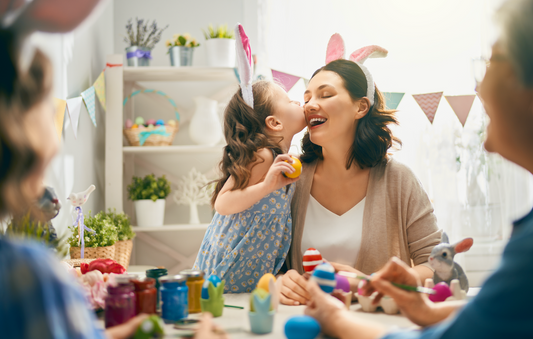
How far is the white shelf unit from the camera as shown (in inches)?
108

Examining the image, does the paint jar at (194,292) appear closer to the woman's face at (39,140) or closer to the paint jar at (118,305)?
the paint jar at (118,305)

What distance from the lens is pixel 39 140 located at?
49 cm

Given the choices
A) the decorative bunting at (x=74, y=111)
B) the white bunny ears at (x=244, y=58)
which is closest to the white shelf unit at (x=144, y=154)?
the decorative bunting at (x=74, y=111)

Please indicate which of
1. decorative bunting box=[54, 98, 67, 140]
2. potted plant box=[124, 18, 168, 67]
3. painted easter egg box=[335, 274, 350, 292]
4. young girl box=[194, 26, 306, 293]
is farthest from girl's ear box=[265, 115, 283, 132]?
potted plant box=[124, 18, 168, 67]

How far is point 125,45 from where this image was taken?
3.19 m

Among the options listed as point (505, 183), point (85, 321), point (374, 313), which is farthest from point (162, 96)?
point (85, 321)

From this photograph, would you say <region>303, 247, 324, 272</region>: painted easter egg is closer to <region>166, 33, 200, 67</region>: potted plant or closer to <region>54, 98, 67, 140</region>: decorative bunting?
<region>54, 98, 67, 140</region>: decorative bunting

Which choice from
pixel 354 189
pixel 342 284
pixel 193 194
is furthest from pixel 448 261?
pixel 193 194

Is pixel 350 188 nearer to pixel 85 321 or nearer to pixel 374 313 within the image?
pixel 374 313

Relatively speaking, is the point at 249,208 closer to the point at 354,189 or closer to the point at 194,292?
the point at 354,189

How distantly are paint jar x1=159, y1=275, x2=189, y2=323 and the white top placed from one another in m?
0.68

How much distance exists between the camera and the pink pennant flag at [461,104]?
2652 mm

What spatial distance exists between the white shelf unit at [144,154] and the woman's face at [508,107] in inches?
91.7

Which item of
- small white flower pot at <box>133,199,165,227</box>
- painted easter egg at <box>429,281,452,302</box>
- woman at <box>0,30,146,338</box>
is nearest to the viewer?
woman at <box>0,30,146,338</box>
